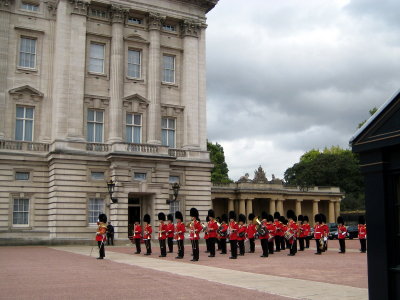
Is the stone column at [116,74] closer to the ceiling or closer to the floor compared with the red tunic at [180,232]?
closer to the ceiling

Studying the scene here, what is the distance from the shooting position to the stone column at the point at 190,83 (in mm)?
37438

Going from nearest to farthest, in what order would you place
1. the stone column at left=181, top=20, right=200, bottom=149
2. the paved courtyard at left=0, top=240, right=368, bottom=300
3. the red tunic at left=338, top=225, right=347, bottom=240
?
the paved courtyard at left=0, top=240, right=368, bottom=300
the red tunic at left=338, top=225, right=347, bottom=240
the stone column at left=181, top=20, right=200, bottom=149

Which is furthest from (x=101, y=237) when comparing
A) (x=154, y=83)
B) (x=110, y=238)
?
(x=154, y=83)

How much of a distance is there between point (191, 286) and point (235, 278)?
2099 millimetres

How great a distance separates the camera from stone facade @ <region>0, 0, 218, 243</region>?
32656 millimetres

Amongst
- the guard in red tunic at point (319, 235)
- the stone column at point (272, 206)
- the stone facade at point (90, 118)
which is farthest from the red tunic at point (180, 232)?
the stone column at point (272, 206)

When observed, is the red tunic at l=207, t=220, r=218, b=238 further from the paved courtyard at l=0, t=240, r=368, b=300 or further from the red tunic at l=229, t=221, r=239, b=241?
the paved courtyard at l=0, t=240, r=368, b=300

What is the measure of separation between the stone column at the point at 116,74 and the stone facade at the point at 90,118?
0.23 ft

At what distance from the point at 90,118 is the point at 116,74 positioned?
349cm

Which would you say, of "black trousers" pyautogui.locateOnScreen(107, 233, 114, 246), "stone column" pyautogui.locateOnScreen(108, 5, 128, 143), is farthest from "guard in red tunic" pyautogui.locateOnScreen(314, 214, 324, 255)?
"stone column" pyautogui.locateOnScreen(108, 5, 128, 143)

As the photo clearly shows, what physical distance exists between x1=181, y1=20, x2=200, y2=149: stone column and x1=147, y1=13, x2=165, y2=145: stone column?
6.87 ft

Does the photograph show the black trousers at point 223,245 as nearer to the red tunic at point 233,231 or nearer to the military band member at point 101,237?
the red tunic at point 233,231

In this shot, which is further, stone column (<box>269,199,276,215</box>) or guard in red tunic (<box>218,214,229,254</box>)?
stone column (<box>269,199,276,215</box>)

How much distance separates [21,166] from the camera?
108 feet
